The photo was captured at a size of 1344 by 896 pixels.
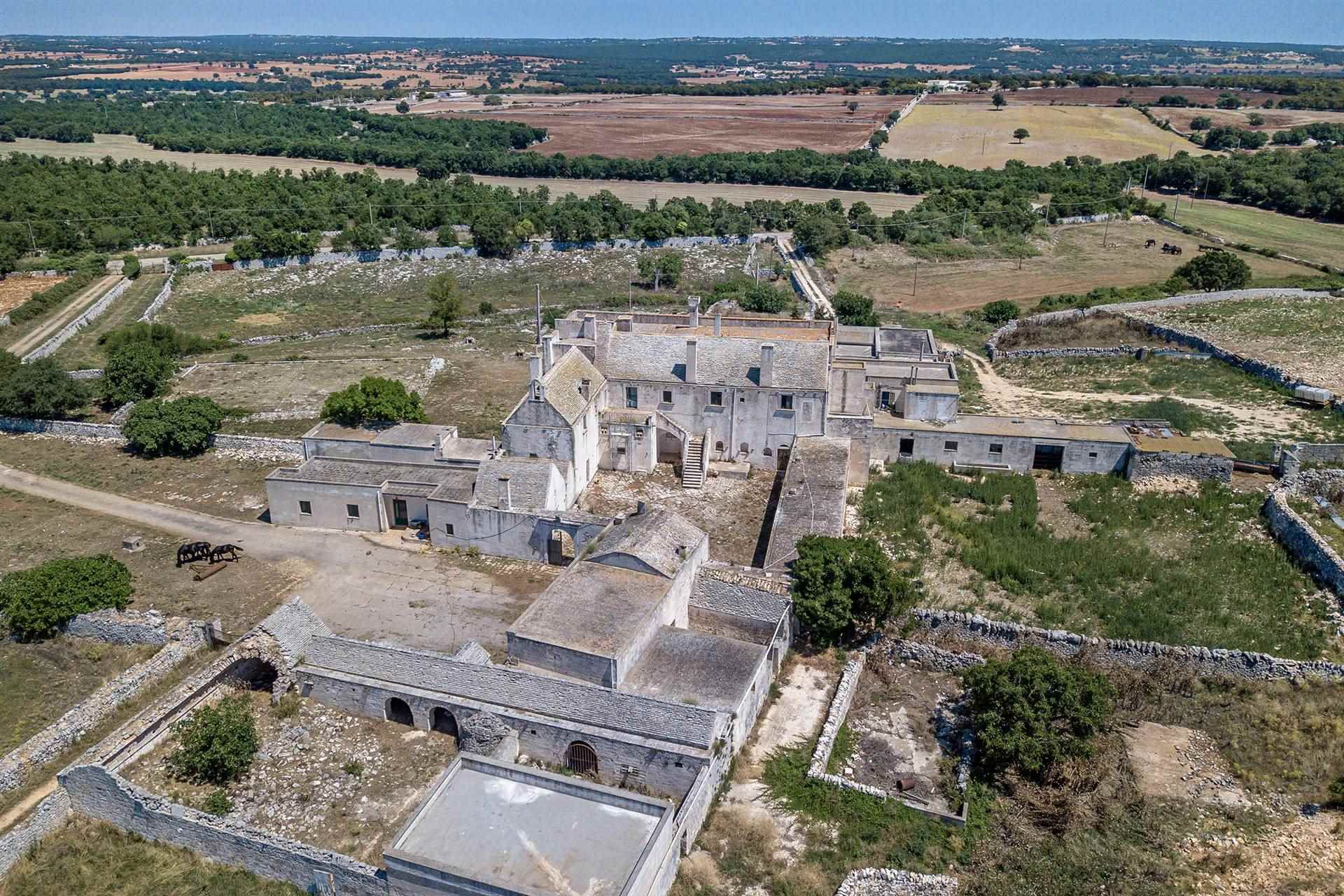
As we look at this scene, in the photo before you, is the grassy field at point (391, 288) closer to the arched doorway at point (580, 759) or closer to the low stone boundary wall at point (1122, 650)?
the low stone boundary wall at point (1122, 650)

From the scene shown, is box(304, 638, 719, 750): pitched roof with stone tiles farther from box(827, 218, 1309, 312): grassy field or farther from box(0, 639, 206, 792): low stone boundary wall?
box(827, 218, 1309, 312): grassy field

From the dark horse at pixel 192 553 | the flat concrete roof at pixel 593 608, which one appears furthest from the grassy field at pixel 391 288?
the flat concrete roof at pixel 593 608

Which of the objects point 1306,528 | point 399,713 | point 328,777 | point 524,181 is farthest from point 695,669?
point 524,181

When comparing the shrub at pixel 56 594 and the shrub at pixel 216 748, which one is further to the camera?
the shrub at pixel 56 594

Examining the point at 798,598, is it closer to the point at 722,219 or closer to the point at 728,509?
the point at 728,509

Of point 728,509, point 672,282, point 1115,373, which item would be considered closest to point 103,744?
point 728,509

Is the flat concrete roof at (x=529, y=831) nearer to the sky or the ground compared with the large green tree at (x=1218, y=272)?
nearer to the ground

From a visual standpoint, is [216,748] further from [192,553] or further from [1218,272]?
[1218,272]
